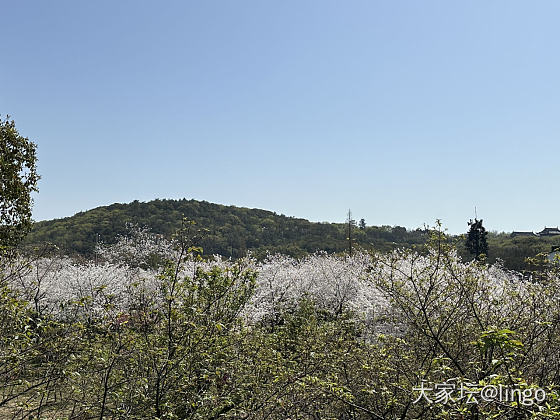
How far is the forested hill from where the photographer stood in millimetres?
52969

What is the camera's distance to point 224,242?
5831 centimetres

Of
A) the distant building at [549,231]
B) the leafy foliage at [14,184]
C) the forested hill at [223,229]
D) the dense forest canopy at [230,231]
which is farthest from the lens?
the distant building at [549,231]

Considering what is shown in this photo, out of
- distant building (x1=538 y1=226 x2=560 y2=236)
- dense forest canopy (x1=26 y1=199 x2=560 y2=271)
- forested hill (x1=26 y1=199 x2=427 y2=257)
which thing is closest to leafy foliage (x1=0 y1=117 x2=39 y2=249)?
dense forest canopy (x1=26 y1=199 x2=560 y2=271)

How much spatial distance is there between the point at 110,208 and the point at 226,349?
7093 cm

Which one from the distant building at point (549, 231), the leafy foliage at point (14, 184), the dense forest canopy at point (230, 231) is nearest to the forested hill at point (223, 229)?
the dense forest canopy at point (230, 231)

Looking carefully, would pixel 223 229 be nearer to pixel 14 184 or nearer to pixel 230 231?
pixel 230 231

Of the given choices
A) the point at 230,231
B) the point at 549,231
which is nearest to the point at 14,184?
the point at 230,231

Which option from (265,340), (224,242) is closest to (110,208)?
(224,242)

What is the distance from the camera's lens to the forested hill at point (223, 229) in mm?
52969

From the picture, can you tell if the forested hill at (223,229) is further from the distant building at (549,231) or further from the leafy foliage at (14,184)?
the leafy foliage at (14,184)

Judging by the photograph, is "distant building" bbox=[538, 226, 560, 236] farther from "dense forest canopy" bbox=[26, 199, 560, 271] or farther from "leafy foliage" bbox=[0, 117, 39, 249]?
"leafy foliage" bbox=[0, 117, 39, 249]

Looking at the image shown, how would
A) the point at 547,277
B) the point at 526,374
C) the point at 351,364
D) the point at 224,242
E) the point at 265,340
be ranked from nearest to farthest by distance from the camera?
1. the point at 526,374
2. the point at 547,277
3. the point at 351,364
4. the point at 265,340
5. the point at 224,242

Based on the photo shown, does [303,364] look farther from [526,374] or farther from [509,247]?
[509,247]

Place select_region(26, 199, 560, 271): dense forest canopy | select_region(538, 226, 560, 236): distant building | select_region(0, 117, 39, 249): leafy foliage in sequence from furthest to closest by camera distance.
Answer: select_region(538, 226, 560, 236): distant building
select_region(26, 199, 560, 271): dense forest canopy
select_region(0, 117, 39, 249): leafy foliage
